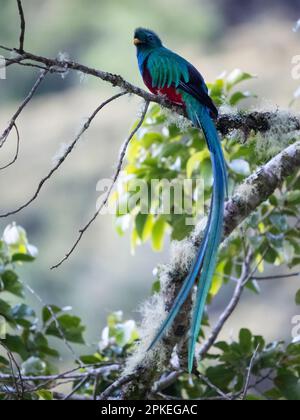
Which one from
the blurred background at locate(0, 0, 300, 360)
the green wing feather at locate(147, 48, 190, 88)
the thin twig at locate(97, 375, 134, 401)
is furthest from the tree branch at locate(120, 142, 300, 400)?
the blurred background at locate(0, 0, 300, 360)

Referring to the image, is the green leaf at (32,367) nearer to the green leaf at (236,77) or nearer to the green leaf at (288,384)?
the green leaf at (288,384)

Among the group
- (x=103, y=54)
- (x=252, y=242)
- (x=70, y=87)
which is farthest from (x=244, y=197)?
(x=70, y=87)

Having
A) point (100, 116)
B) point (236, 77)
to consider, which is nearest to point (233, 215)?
point (236, 77)

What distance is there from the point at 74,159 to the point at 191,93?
3.31 m

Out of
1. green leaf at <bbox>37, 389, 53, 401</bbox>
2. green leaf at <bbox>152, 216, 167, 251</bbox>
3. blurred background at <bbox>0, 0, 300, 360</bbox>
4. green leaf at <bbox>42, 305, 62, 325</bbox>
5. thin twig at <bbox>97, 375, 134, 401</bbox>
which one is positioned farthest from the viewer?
blurred background at <bbox>0, 0, 300, 360</bbox>

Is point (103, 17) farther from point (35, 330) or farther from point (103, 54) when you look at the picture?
point (35, 330)

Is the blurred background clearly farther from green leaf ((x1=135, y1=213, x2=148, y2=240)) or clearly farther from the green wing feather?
the green wing feather

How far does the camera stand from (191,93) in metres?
1.53

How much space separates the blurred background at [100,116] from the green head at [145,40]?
1981 millimetres

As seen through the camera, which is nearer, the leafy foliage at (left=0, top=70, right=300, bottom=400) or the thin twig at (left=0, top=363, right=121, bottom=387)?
the thin twig at (left=0, top=363, right=121, bottom=387)

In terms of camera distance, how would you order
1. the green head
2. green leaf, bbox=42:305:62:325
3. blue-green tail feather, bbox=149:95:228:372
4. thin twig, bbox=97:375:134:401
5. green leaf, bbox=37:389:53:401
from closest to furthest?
blue-green tail feather, bbox=149:95:228:372
thin twig, bbox=97:375:134:401
green leaf, bbox=37:389:53:401
the green head
green leaf, bbox=42:305:62:325

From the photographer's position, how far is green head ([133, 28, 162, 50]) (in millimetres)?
1729

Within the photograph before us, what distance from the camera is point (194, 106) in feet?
4.98

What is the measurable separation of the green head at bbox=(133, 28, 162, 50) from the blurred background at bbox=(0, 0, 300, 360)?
1981mm
